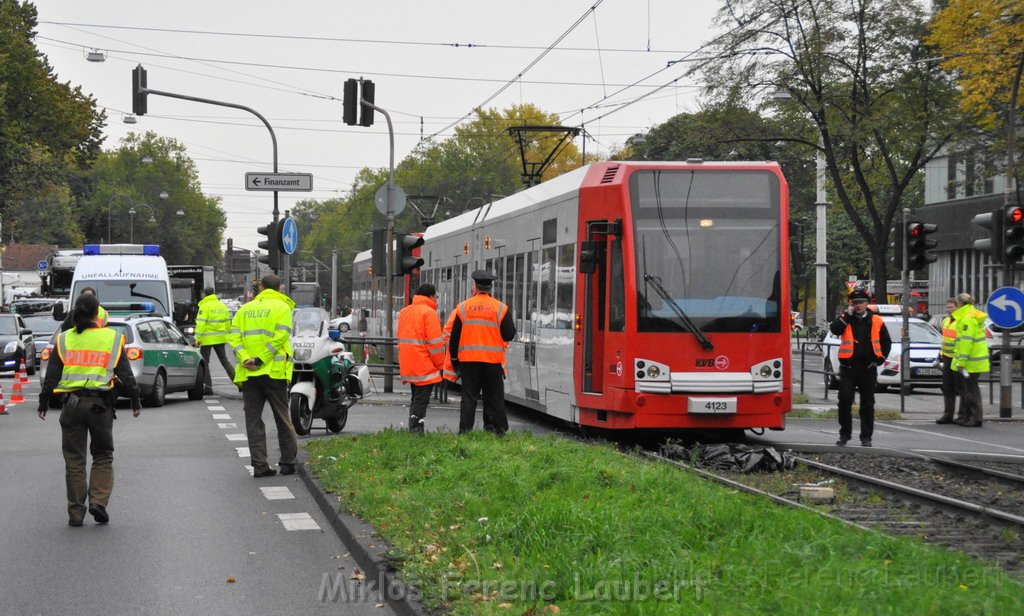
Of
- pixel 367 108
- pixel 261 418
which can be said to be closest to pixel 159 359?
pixel 367 108

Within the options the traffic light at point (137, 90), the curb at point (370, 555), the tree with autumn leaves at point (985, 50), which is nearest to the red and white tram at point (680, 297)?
the curb at point (370, 555)

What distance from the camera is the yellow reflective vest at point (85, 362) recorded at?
980cm

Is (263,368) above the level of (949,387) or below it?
above

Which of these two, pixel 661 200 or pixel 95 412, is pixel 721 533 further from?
pixel 661 200

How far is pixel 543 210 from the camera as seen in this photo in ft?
56.3

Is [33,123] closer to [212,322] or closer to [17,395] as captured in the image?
[17,395]

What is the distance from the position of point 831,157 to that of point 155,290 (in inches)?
706

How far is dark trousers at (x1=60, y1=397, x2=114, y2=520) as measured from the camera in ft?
31.6

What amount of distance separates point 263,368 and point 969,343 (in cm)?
1172

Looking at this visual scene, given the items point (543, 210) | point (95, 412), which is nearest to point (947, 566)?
point (95, 412)

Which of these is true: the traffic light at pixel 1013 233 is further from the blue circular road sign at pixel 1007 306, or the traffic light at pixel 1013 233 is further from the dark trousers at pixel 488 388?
the dark trousers at pixel 488 388

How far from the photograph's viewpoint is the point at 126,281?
29.3 meters

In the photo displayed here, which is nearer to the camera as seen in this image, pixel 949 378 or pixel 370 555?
pixel 370 555

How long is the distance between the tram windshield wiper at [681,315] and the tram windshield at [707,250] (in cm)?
1
